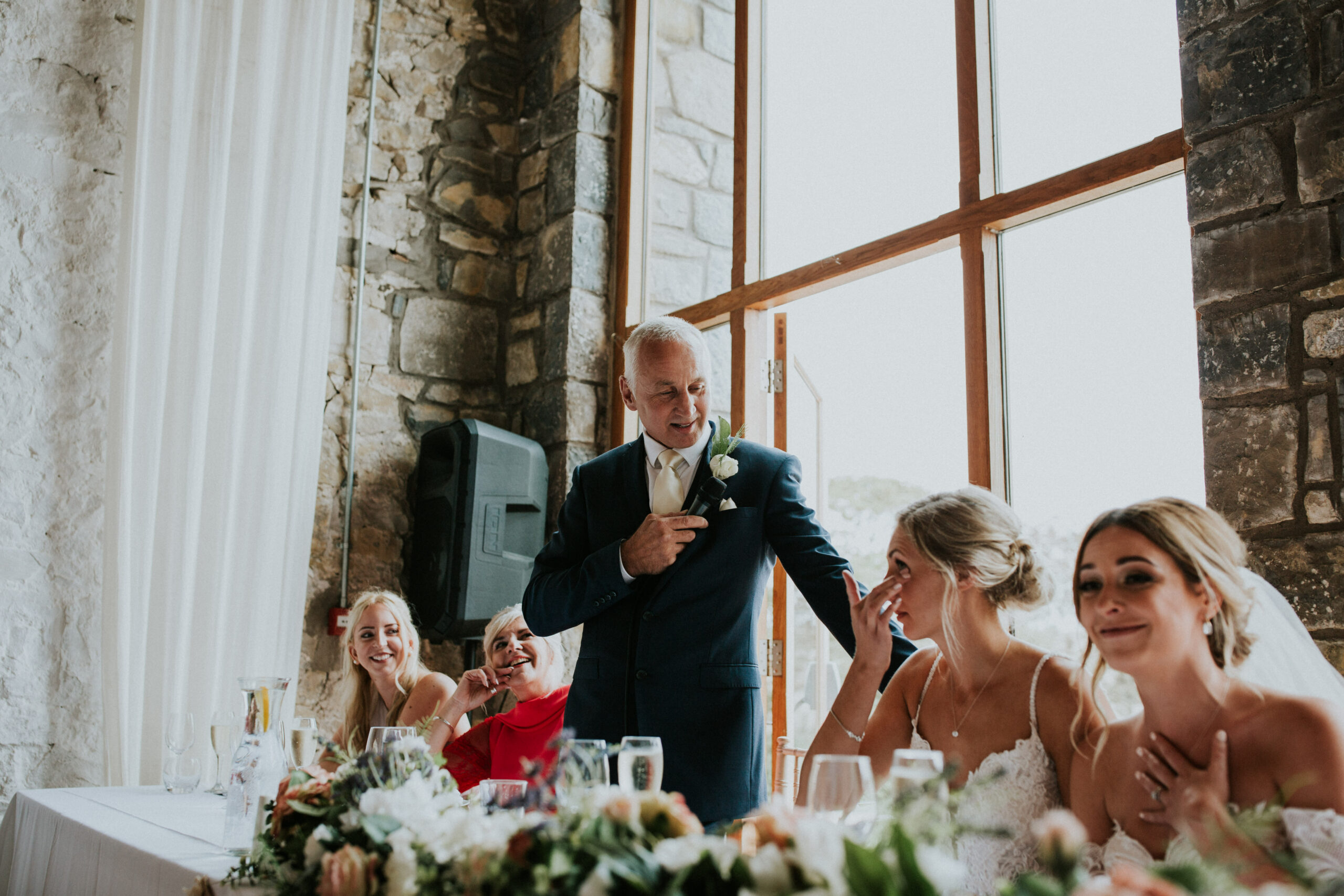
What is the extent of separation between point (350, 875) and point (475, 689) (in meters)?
1.78

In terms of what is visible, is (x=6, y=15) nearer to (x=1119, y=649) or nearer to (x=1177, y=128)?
(x=1177, y=128)

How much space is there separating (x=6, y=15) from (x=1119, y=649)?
3965mm

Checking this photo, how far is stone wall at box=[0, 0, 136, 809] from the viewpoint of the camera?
3.35 m

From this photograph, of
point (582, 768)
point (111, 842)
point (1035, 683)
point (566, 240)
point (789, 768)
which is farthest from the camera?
point (566, 240)

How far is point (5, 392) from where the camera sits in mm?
3404

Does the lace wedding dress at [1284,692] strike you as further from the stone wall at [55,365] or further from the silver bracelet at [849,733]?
the stone wall at [55,365]

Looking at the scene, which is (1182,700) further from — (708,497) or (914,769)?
(708,497)

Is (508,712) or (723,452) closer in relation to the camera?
(723,452)

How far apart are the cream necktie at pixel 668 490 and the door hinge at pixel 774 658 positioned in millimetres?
1457

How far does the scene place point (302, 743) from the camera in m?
2.20

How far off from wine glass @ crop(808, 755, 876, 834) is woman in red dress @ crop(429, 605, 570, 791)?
1.74 m

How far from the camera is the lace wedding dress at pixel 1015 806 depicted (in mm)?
1616

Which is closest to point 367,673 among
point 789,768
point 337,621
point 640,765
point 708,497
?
point 337,621

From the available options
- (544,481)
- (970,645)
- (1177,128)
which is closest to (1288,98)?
(1177,128)
